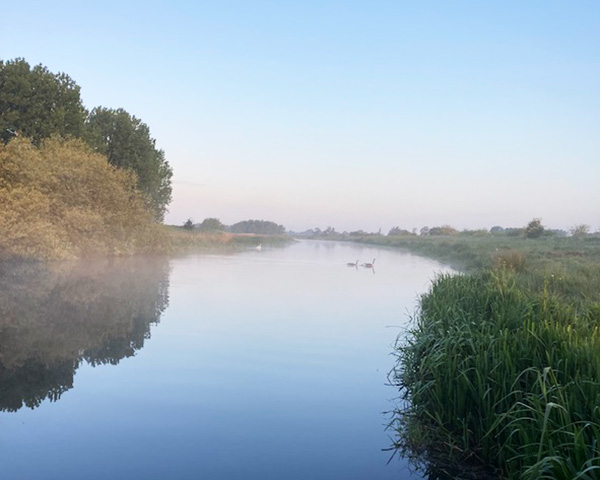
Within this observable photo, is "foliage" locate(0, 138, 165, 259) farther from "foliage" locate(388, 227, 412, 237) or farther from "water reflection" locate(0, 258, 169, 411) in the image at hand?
"foliage" locate(388, 227, 412, 237)

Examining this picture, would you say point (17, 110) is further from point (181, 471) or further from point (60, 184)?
point (181, 471)

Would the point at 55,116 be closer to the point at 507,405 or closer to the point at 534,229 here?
the point at 507,405

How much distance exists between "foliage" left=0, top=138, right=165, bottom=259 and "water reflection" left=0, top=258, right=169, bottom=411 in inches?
154

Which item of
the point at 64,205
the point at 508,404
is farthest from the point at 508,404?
the point at 64,205

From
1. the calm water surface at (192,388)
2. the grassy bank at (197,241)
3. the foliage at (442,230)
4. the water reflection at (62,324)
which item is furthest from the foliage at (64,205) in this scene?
the foliage at (442,230)

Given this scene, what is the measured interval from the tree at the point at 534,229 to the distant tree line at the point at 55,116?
132 feet

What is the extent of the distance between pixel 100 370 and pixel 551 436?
7.27 m

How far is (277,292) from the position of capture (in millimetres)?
20188

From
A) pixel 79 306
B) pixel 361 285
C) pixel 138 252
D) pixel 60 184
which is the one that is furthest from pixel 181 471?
pixel 138 252

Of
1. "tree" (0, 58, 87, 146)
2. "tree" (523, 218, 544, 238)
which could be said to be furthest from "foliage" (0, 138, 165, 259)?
"tree" (523, 218, 544, 238)

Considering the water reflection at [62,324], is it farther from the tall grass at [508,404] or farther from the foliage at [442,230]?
the foliage at [442,230]

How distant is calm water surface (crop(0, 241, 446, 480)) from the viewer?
17.9 ft

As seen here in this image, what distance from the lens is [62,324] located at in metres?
12.3

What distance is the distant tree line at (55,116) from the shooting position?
109ft
